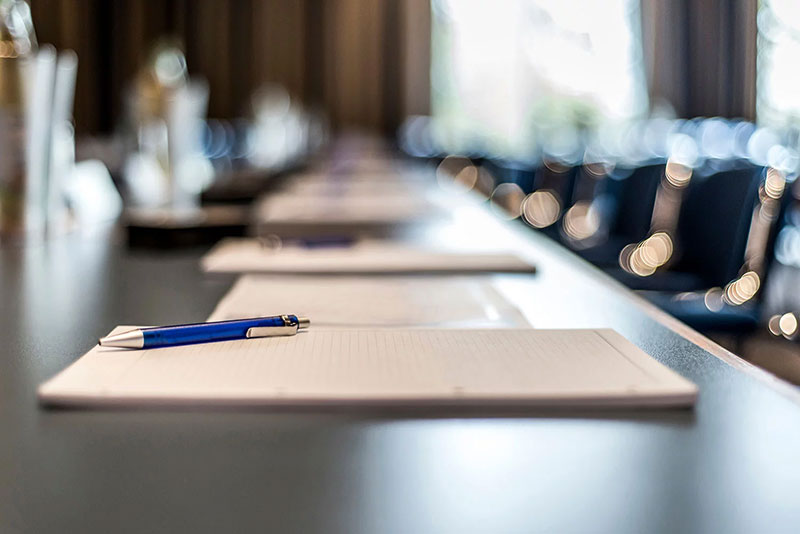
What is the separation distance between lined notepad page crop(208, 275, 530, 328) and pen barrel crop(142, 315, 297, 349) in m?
0.10

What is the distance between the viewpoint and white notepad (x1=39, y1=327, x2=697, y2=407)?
1.72ft

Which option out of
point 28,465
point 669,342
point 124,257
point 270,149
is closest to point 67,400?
point 28,465

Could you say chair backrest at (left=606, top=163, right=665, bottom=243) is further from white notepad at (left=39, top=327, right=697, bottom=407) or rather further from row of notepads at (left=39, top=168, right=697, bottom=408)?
white notepad at (left=39, top=327, right=697, bottom=407)

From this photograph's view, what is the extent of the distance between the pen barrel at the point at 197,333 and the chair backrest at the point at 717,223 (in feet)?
5.31

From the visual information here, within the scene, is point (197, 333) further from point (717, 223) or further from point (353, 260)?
point (717, 223)

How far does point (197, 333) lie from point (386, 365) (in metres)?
0.14

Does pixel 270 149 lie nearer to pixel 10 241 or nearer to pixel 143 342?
pixel 10 241

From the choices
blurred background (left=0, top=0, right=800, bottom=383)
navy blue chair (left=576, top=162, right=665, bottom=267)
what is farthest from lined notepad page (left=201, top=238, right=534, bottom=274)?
blurred background (left=0, top=0, right=800, bottom=383)

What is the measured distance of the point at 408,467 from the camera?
436mm

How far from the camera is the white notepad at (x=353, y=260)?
3.53ft

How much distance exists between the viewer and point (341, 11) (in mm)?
9359

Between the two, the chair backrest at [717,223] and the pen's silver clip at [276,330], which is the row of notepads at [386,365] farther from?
the chair backrest at [717,223]

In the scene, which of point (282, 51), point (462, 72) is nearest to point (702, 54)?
point (462, 72)

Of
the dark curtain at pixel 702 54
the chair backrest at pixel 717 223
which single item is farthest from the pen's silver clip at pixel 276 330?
the dark curtain at pixel 702 54
